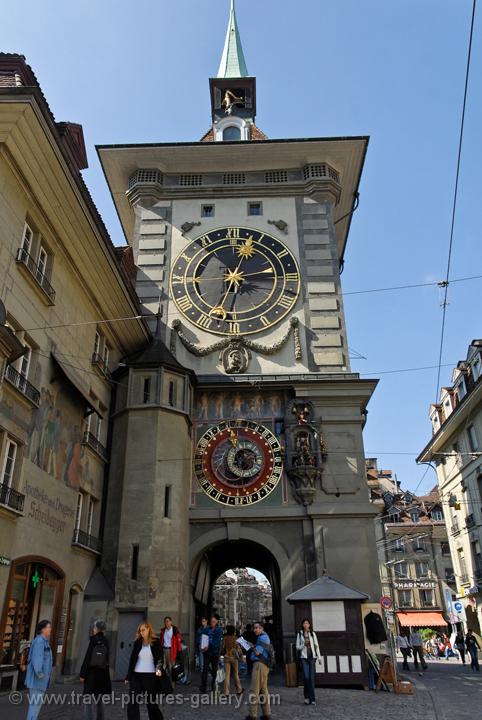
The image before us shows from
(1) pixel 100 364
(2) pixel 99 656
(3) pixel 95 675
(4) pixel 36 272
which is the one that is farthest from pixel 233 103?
(3) pixel 95 675

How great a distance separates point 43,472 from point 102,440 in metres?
5.41

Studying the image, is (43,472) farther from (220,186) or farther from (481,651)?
(481,651)


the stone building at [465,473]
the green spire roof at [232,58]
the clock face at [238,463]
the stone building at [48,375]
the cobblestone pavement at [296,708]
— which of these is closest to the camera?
the cobblestone pavement at [296,708]

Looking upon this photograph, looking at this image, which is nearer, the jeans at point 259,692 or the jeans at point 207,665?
the jeans at point 259,692

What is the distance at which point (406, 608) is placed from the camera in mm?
A: 55688

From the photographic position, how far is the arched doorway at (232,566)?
21.7 m

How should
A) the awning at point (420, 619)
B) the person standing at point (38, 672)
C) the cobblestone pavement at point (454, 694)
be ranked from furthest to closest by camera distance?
the awning at point (420, 619) < the cobblestone pavement at point (454, 694) < the person standing at point (38, 672)

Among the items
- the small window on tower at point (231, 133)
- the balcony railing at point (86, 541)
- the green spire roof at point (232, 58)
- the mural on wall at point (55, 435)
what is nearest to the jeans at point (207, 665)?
the balcony railing at point (86, 541)

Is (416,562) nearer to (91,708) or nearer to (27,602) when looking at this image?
(27,602)

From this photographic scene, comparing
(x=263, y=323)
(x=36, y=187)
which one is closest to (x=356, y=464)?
(x=263, y=323)

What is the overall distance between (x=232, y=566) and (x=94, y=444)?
1331 cm

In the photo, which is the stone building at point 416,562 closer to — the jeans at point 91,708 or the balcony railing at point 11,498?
the balcony railing at point 11,498

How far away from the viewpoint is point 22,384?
1440 cm

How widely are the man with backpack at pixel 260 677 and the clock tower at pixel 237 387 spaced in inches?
306
